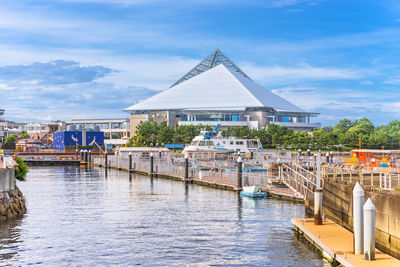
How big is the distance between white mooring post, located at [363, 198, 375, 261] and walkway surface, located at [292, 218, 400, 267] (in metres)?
0.25

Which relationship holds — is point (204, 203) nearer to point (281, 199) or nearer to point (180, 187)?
point (281, 199)

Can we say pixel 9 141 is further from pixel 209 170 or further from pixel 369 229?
pixel 369 229

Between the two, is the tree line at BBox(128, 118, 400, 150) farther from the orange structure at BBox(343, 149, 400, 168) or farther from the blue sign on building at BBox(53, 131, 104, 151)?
the orange structure at BBox(343, 149, 400, 168)

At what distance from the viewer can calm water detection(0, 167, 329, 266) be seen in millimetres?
21453

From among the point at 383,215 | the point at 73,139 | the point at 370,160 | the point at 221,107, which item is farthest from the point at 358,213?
the point at 221,107

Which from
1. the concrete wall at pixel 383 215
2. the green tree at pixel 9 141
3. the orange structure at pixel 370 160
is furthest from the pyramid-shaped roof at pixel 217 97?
the concrete wall at pixel 383 215

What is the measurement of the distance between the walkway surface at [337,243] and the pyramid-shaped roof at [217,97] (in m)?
143

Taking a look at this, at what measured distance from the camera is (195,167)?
67688 millimetres

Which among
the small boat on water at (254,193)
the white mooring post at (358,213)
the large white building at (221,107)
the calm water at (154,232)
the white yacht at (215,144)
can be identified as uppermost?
the large white building at (221,107)

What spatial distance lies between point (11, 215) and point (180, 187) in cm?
2303

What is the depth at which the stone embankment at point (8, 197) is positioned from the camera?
2902 cm

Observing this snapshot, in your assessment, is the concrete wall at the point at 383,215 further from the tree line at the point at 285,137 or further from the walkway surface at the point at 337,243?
the tree line at the point at 285,137

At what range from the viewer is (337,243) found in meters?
19.6

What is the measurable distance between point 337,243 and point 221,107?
15007cm
